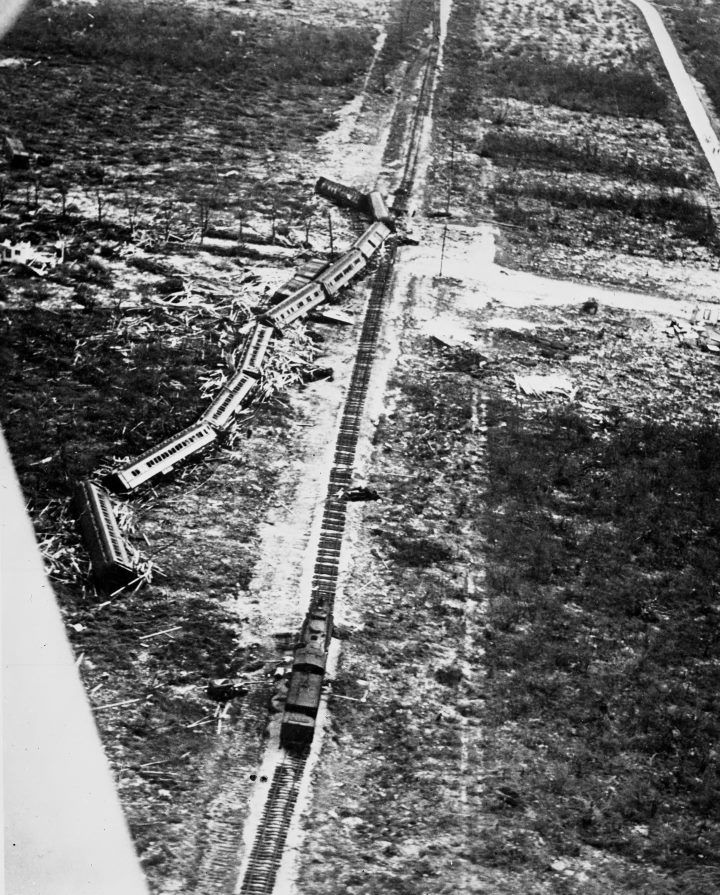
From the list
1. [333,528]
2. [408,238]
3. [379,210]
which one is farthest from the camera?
[379,210]

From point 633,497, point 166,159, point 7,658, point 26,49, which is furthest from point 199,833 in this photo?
point 26,49

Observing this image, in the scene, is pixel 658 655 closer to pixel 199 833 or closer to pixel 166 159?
pixel 199 833

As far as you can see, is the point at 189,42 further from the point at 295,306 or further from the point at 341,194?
Answer: the point at 295,306

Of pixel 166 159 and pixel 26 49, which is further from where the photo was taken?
pixel 26 49

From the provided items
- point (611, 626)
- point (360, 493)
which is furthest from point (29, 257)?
point (611, 626)

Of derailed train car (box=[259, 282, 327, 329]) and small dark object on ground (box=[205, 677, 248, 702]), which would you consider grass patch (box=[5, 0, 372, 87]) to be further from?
small dark object on ground (box=[205, 677, 248, 702])

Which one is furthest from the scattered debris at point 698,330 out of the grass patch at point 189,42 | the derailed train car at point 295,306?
the grass patch at point 189,42

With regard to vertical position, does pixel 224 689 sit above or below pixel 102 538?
below

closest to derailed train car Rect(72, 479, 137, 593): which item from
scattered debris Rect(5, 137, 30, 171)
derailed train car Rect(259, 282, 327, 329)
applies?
derailed train car Rect(259, 282, 327, 329)

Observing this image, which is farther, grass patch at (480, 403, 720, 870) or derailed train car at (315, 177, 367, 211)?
derailed train car at (315, 177, 367, 211)
